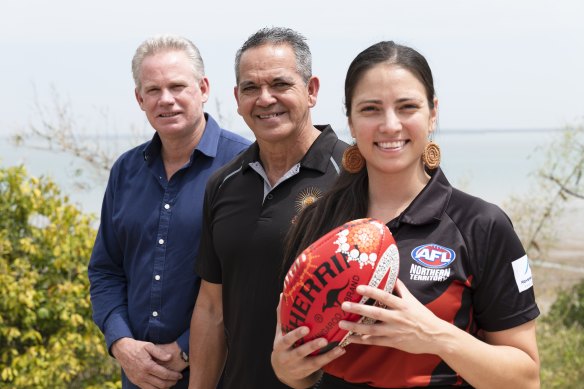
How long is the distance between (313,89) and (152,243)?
0.99 meters

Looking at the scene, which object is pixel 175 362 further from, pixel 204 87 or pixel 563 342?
pixel 563 342

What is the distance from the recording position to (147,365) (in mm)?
3547

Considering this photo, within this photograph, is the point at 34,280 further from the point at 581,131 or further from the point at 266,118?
the point at 581,131

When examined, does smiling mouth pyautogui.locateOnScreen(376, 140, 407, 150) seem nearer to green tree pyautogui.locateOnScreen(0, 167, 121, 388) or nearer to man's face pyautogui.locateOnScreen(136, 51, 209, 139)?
man's face pyautogui.locateOnScreen(136, 51, 209, 139)

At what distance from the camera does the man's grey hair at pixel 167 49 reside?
3689mm

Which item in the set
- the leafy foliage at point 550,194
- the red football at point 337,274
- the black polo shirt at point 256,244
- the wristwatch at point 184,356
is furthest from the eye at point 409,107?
the leafy foliage at point 550,194

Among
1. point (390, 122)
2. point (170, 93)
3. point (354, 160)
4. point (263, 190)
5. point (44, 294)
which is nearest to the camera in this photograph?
point (390, 122)

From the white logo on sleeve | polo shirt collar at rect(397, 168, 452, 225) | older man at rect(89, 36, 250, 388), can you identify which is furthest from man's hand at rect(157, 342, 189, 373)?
the white logo on sleeve

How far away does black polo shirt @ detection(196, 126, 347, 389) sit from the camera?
3.08 m

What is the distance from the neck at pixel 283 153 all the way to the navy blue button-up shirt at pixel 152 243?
0.52 meters

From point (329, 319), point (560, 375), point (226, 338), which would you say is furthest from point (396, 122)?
point (560, 375)

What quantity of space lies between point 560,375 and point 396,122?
4874 mm

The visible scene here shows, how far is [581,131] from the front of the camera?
8.36 meters

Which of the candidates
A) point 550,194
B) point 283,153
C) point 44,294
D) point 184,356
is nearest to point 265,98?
point 283,153
